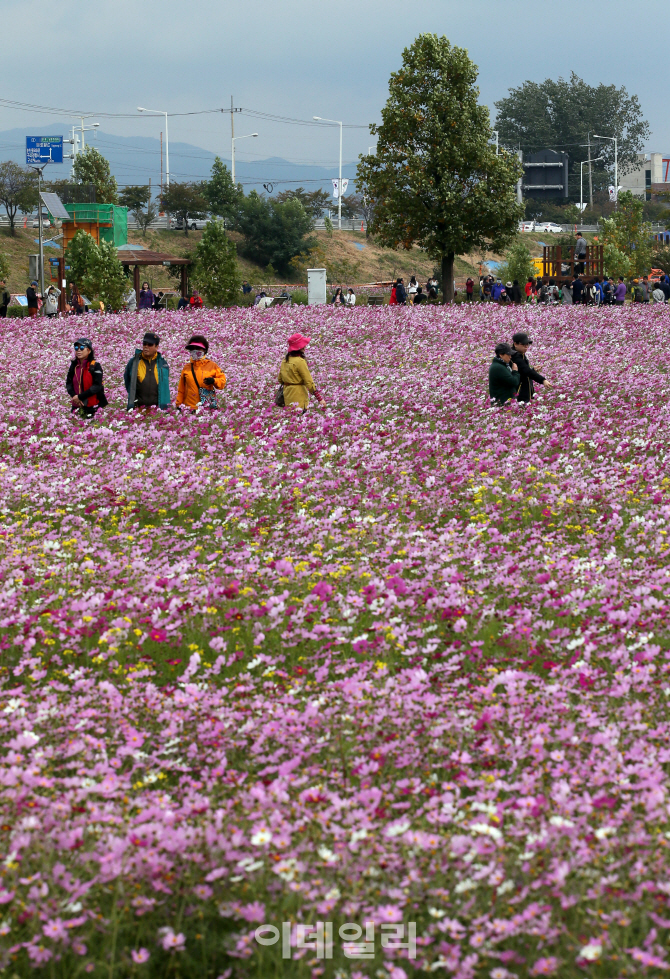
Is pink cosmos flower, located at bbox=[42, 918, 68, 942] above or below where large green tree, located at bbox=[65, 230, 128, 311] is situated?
below

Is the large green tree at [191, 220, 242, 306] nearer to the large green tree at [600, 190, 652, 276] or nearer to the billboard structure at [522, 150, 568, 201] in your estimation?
the large green tree at [600, 190, 652, 276]

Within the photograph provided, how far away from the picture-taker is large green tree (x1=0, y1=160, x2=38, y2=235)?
9931cm

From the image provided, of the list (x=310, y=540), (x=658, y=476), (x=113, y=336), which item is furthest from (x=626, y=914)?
(x=113, y=336)

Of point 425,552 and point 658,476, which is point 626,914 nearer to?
point 425,552

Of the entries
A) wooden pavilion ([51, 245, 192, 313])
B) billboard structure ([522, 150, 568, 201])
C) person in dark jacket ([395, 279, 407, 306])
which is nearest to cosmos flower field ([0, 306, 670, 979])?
person in dark jacket ([395, 279, 407, 306])

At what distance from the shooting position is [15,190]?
10112 cm

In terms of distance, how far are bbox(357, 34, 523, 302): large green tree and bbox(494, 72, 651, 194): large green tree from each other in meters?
122

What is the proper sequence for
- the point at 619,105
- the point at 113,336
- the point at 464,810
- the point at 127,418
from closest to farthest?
1. the point at 464,810
2. the point at 127,418
3. the point at 113,336
4. the point at 619,105

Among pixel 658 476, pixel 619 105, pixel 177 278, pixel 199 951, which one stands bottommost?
pixel 199 951

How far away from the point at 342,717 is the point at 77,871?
174 centimetres

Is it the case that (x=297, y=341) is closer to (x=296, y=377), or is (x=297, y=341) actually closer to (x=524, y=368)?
(x=296, y=377)

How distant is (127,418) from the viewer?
14.3m

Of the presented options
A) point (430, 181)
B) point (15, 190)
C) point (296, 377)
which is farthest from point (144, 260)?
point (15, 190)

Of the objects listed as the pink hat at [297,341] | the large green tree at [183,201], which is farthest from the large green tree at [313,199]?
the pink hat at [297,341]
